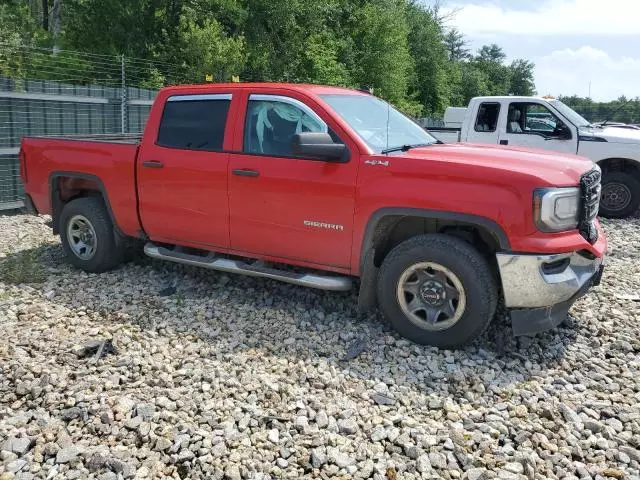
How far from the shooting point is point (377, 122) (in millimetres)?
4973

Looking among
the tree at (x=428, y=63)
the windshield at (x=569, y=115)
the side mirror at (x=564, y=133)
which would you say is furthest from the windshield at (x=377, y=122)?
the tree at (x=428, y=63)

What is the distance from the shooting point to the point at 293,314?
4957mm

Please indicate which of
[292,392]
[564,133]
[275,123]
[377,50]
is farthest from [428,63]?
[292,392]

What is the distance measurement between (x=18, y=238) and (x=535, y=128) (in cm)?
851

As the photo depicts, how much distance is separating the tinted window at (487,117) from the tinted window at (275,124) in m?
6.50

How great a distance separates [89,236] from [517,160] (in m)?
4.33

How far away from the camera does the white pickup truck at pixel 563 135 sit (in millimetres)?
9539

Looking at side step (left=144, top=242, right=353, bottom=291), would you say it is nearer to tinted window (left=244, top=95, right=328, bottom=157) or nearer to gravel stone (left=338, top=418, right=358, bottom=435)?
tinted window (left=244, top=95, right=328, bottom=157)

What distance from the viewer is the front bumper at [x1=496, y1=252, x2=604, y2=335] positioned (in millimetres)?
3881

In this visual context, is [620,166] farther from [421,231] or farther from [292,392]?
[292,392]

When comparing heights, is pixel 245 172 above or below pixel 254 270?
above

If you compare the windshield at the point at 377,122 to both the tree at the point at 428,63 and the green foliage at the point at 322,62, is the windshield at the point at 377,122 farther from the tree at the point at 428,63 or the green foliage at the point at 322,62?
the tree at the point at 428,63

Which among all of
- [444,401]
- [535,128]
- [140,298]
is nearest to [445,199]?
[444,401]

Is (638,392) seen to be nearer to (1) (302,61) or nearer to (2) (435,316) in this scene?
(2) (435,316)
